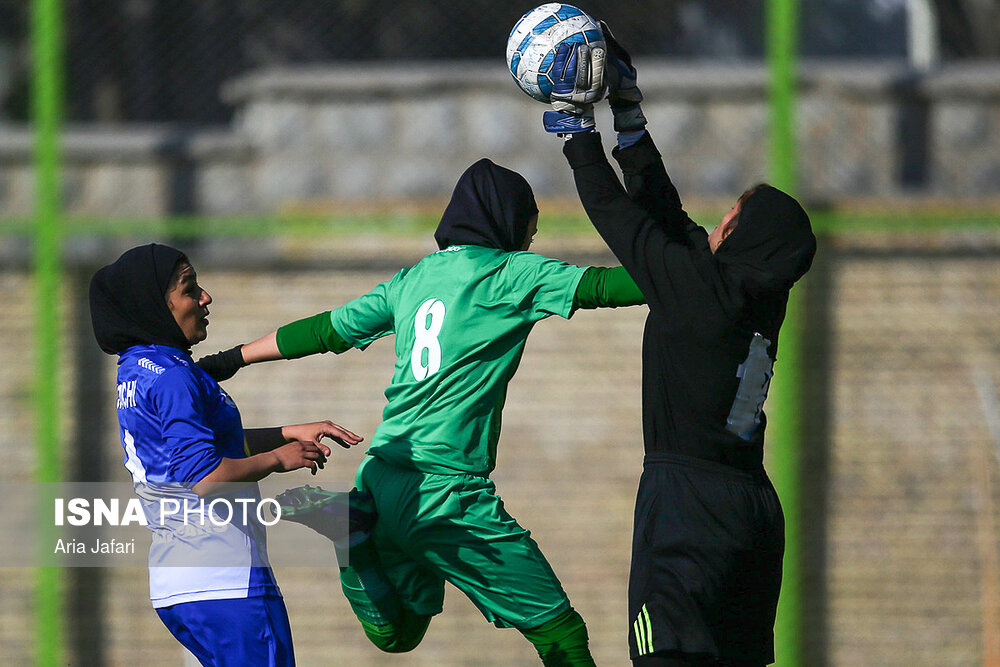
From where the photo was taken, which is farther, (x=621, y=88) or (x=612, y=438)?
(x=612, y=438)

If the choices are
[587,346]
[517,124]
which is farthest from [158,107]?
[587,346]

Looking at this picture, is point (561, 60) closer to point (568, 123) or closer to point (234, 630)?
point (568, 123)

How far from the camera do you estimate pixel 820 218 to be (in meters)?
5.29

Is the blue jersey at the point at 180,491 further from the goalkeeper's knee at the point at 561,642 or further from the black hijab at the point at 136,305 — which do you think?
the goalkeeper's knee at the point at 561,642

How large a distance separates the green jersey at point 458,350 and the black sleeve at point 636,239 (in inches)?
14.1

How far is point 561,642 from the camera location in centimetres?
355

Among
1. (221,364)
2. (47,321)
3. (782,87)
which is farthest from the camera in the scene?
(47,321)

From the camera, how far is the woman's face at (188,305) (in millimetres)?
3309

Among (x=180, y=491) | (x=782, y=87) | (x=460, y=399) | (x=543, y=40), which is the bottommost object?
(x=180, y=491)

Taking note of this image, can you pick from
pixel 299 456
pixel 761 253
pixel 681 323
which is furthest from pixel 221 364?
pixel 761 253

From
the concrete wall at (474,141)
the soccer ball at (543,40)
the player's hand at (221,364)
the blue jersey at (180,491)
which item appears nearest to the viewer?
the blue jersey at (180,491)

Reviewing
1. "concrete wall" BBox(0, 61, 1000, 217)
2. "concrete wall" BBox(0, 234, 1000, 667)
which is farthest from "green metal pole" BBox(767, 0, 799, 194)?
"concrete wall" BBox(0, 234, 1000, 667)

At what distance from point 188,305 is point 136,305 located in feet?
0.47

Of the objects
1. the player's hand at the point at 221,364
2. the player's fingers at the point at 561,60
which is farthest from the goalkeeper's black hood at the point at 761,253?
the player's hand at the point at 221,364
